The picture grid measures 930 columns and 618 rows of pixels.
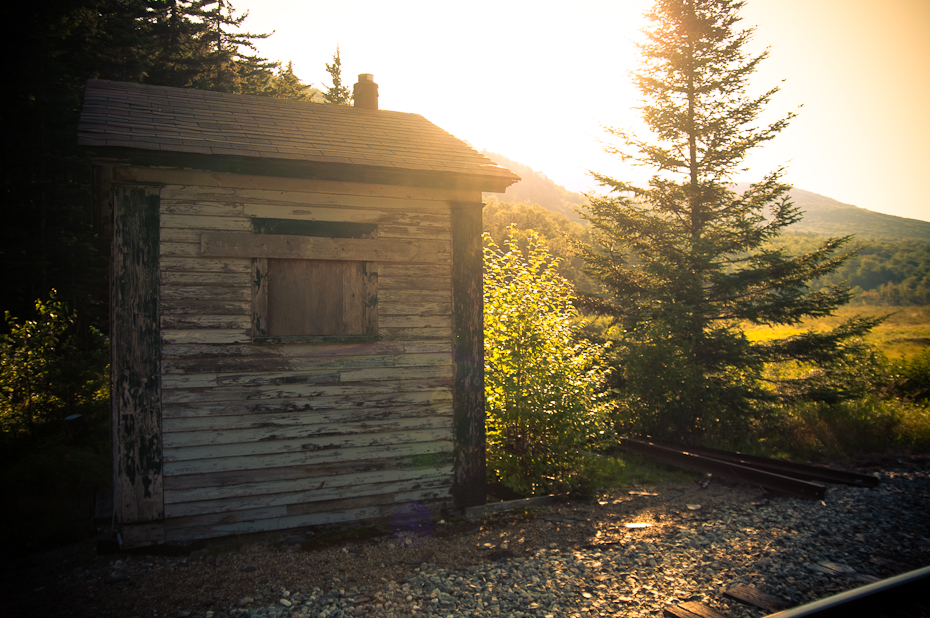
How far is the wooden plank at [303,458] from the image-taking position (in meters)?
4.95

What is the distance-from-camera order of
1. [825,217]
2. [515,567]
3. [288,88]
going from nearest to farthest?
[515,567], [288,88], [825,217]

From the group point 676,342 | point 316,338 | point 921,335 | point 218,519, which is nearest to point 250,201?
point 316,338

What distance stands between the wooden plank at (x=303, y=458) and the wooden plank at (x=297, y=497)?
29 centimetres

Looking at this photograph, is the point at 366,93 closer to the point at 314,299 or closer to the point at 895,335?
the point at 314,299

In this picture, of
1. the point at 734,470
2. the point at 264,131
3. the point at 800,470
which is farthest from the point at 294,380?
the point at 800,470

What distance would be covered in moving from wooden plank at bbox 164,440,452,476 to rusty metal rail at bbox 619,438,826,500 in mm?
4155

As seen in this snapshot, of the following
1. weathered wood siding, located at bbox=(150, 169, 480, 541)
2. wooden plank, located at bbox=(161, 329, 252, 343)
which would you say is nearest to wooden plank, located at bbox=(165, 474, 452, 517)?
weathered wood siding, located at bbox=(150, 169, 480, 541)

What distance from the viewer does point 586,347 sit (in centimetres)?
817

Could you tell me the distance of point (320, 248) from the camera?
Result: 537 cm

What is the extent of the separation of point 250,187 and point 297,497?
3293 millimetres

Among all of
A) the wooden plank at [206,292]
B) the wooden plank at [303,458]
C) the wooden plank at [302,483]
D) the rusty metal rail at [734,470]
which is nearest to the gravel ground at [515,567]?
the rusty metal rail at [734,470]

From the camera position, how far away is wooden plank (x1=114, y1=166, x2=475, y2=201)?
493cm

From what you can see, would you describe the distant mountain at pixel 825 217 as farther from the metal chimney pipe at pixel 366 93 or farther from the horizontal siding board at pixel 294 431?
the horizontal siding board at pixel 294 431

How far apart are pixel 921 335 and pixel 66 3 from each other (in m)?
51.9
